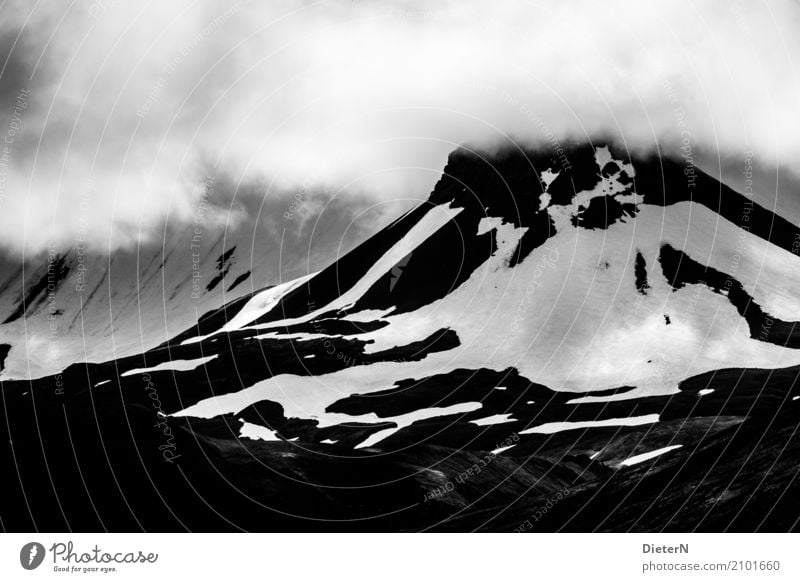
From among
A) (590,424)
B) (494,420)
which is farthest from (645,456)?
(494,420)

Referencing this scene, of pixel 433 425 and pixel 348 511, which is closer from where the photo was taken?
pixel 348 511

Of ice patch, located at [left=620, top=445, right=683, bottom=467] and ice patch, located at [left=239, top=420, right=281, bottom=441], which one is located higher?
ice patch, located at [left=239, top=420, right=281, bottom=441]

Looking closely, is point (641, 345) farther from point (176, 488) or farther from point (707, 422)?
point (176, 488)

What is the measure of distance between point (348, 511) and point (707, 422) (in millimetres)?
72167

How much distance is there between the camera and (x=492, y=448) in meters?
120
